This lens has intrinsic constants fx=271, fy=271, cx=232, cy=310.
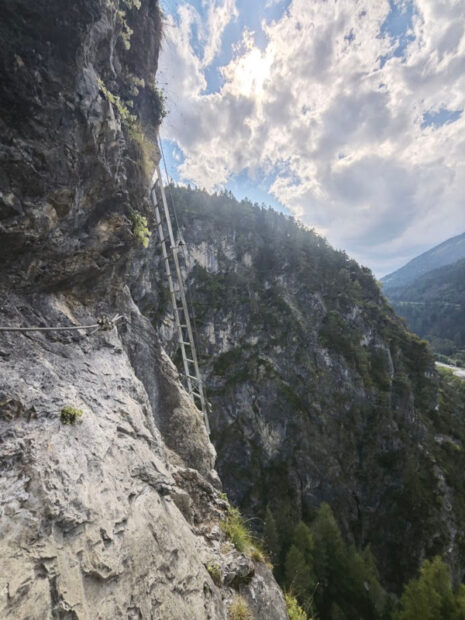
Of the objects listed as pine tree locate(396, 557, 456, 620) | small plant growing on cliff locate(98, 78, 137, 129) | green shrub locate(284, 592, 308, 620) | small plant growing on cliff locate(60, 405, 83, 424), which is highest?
small plant growing on cliff locate(98, 78, 137, 129)

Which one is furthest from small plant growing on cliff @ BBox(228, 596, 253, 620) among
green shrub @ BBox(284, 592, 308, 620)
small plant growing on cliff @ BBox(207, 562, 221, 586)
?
green shrub @ BBox(284, 592, 308, 620)

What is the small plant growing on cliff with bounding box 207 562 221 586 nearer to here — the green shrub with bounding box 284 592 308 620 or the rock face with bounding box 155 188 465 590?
the green shrub with bounding box 284 592 308 620

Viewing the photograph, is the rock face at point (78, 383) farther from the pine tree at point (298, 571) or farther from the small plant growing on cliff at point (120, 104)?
the pine tree at point (298, 571)

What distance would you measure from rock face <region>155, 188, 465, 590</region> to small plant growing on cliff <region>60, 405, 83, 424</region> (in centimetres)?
4746

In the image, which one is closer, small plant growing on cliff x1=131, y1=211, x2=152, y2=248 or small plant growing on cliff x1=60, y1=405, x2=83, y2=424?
small plant growing on cliff x1=60, y1=405, x2=83, y2=424

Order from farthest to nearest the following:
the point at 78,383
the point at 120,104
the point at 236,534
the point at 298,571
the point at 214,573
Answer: the point at 298,571
the point at 120,104
the point at 236,534
the point at 78,383
the point at 214,573

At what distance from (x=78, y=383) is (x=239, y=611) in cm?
624

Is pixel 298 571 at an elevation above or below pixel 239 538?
below

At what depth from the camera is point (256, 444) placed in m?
59.8

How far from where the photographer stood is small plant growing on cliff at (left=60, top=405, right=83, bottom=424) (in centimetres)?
546

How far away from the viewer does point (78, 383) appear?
6582 millimetres

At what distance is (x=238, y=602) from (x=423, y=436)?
7182cm

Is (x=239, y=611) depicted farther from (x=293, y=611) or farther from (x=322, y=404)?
(x=322, y=404)

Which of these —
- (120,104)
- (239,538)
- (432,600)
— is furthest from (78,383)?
(432,600)
